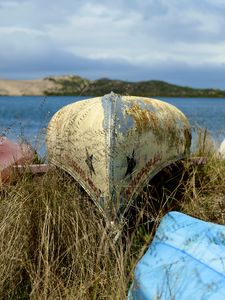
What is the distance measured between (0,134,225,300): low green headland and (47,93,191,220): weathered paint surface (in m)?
0.26

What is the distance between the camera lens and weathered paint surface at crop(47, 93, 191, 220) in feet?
16.6

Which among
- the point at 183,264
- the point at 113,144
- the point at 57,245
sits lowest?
the point at 57,245

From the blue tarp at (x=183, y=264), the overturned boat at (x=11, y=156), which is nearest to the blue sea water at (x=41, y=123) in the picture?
the overturned boat at (x=11, y=156)

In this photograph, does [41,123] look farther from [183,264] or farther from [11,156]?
Result: [183,264]

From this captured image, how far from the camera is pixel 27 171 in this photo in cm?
497

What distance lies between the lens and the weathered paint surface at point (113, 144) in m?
5.06

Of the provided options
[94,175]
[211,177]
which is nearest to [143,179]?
[94,175]

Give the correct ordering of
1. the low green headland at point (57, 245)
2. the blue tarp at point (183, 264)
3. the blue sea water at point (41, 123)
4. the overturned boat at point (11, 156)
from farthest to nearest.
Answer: the blue sea water at point (41, 123) → the overturned boat at point (11, 156) → the low green headland at point (57, 245) → the blue tarp at point (183, 264)

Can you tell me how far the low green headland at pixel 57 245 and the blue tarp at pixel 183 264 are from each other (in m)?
0.25

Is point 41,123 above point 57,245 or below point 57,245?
above

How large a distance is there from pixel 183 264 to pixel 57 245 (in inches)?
46.5

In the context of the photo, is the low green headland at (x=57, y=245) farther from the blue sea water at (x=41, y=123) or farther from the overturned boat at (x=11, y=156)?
the blue sea water at (x=41, y=123)

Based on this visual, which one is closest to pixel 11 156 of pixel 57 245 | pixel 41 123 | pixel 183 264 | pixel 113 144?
pixel 41 123

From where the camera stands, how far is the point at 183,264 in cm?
338
